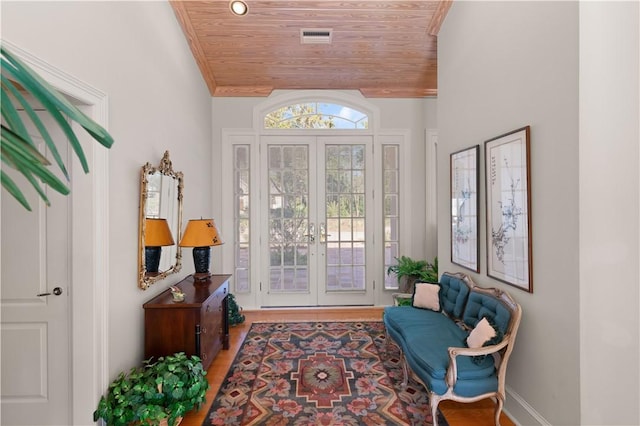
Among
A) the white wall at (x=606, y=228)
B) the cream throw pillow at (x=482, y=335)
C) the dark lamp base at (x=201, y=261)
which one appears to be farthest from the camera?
the dark lamp base at (x=201, y=261)

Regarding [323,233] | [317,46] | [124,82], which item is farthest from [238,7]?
[323,233]

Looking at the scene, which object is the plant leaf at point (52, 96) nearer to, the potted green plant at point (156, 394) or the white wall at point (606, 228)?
the potted green plant at point (156, 394)

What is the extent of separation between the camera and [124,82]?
2.37 metres

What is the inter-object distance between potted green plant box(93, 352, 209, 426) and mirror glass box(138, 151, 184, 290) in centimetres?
67

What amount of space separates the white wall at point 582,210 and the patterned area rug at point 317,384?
0.92 m

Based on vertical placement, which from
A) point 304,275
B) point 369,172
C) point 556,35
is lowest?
point 304,275

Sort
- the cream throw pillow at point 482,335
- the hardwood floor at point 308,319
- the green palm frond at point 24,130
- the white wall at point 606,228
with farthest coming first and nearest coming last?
the hardwood floor at point 308,319, the cream throw pillow at point 482,335, the white wall at point 606,228, the green palm frond at point 24,130

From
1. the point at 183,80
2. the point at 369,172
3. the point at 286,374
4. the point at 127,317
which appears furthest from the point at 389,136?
the point at 127,317

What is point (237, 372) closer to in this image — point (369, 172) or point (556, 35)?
point (369, 172)

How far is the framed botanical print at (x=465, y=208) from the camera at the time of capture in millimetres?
2742

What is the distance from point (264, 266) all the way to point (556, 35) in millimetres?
4023

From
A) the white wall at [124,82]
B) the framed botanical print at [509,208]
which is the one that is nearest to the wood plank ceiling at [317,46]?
the white wall at [124,82]

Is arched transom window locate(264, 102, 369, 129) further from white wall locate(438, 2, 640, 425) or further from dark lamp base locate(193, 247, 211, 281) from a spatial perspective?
white wall locate(438, 2, 640, 425)

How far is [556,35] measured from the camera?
1.86 metres
